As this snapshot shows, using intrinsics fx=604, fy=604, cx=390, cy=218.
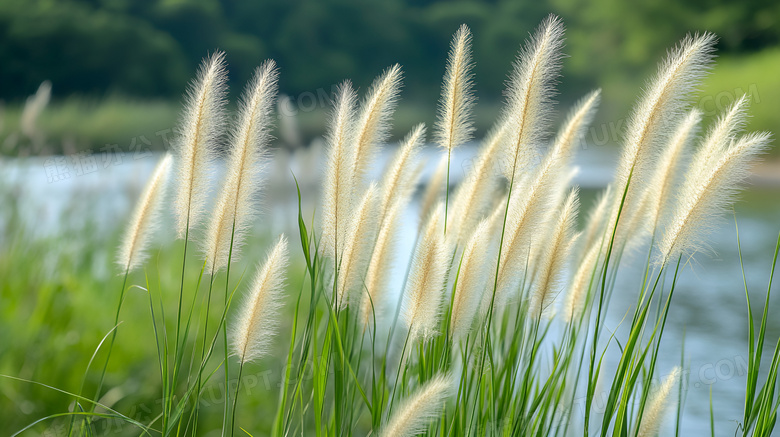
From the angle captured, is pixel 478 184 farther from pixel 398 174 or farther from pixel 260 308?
pixel 260 308

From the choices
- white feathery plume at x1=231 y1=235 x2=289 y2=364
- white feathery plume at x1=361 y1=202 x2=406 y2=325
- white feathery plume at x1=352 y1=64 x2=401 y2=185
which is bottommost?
white feathery plume at x1=231 y1=235 x2=289 y2=364

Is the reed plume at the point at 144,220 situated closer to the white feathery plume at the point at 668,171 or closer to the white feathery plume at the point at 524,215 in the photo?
the white feathery plume at the point at 524,215

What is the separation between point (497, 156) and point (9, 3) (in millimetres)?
7521

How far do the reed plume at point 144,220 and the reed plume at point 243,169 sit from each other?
0.08m

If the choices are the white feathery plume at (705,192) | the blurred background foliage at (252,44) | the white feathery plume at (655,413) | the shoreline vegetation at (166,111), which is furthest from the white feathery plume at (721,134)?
the blurred background foliage at (252,44)

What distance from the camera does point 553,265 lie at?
0.56m

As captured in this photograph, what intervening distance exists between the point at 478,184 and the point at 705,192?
7.8 inches

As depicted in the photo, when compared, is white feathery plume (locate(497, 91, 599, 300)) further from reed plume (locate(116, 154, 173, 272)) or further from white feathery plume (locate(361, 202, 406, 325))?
reed plume (locate(116, 154, 173, 272))

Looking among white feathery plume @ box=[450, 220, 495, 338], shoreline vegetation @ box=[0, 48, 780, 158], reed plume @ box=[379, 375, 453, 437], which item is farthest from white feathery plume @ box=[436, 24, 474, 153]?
shoreline vegetation @ box=[0, 48, 780, 158]

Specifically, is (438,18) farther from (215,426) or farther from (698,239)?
(698,239)

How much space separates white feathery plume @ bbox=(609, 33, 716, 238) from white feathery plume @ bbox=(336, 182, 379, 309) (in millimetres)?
227

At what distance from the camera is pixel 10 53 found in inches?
247

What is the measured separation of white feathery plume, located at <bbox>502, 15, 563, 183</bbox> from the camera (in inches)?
20.1

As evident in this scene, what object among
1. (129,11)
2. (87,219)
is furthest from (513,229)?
(129,11)
